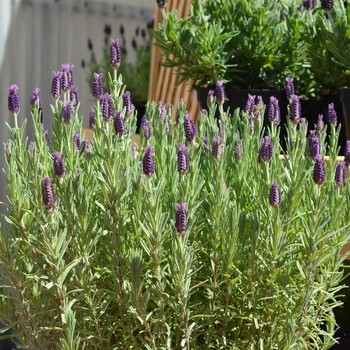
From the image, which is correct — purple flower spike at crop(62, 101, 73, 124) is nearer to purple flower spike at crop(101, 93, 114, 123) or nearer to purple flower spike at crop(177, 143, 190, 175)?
purple flower spike at crop(101, 93, 114, 123)

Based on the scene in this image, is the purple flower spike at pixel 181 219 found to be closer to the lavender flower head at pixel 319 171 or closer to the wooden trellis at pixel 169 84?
the lavender flower head at pixel 319 171

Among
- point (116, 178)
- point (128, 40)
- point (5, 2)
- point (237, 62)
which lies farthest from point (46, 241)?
point (128, 40)

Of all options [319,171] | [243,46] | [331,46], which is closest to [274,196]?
[319,171]

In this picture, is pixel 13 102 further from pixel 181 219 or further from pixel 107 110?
pixel 181 219

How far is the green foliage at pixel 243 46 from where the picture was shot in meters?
1.26

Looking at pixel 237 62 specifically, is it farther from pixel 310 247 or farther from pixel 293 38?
pixel 310 247

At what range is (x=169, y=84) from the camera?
2455 mm

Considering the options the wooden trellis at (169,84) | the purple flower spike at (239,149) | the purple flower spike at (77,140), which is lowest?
the wooden trellis at (169,84)

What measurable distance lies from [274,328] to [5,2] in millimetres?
3264

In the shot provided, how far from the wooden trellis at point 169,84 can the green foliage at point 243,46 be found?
2.22ft

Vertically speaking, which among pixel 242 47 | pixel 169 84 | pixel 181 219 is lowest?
pixel 169 84

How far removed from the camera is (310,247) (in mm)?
697

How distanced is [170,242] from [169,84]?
5.77 feet

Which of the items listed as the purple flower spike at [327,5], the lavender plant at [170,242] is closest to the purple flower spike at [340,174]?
the lavender plant at [170,242]
